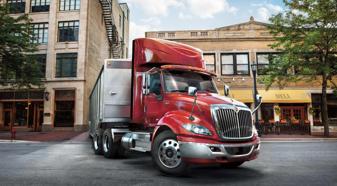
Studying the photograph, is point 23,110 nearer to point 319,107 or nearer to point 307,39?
point 307,39

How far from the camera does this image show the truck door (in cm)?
757

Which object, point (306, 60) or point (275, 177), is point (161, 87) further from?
point (306, 60)

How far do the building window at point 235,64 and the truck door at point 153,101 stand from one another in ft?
71.8

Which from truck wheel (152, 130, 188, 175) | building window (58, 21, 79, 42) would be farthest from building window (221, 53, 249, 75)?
truck wheel (152, 130, 188, 175)

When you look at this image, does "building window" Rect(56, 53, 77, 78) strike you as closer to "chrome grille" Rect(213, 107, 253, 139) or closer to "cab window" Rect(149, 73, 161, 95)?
"cab window" Rect(149, 73, 161, 95)

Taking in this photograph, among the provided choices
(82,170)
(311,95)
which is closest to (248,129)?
(82,170)

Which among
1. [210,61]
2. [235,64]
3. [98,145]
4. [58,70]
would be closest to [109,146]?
[98,145]

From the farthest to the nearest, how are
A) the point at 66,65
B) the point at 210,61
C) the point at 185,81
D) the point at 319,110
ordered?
the point at 66,65 → the point at 210,61 → the point at 319,110 → the point at 185,81

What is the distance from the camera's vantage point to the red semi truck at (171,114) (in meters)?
6.15

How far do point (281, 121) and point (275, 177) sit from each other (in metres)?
22.5

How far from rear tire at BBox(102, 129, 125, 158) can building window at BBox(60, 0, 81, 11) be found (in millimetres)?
24700

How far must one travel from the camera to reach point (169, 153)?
6.57 meters

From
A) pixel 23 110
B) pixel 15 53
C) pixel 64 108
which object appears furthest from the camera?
pixel 23 110

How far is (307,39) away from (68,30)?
77.1 feet
